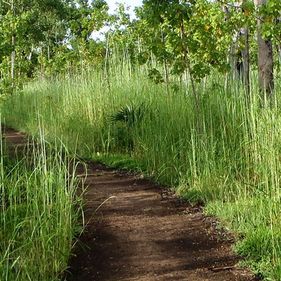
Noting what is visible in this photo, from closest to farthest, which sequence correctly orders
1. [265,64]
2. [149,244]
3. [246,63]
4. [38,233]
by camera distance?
[38,233], [149,244], [265,64], [246,63]

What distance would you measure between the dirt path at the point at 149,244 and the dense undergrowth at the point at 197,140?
206 mm

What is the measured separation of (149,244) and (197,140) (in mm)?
1963

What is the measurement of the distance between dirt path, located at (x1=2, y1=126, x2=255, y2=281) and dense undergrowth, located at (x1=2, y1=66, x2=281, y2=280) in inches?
8.1

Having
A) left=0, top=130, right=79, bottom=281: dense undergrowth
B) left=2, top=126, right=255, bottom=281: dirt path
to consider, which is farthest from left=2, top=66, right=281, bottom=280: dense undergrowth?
left=0, top=130, right=79, bottom=281: dense undergrowth

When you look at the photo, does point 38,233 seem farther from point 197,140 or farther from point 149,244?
point 197,140

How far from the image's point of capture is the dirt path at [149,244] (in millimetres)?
3982

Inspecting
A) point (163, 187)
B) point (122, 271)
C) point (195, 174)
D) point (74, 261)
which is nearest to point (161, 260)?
point (122, 271)

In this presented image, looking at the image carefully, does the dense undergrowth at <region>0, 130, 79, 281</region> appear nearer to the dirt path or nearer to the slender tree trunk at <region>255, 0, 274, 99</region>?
the dirt path

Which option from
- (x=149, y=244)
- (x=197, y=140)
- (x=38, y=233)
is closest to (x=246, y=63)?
(x=197, y=140)

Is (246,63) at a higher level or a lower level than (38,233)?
higher

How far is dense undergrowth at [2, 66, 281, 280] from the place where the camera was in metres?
4.34

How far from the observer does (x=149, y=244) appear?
15.0 ft

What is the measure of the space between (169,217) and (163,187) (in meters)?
1.32

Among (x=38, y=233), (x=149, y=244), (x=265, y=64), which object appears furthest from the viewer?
(x=265, y=64)
